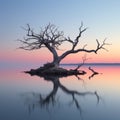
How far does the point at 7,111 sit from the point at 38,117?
4.92 ft

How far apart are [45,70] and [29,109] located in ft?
82.9

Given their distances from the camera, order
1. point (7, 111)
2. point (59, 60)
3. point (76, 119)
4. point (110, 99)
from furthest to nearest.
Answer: point (59, 60), point (110, 99), point (7, 111), point (76, 119)

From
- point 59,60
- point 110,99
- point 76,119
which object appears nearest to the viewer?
point 76,119

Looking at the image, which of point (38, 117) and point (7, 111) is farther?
point (7, 111)

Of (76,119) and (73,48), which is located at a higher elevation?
(73,48)

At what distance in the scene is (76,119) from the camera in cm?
967

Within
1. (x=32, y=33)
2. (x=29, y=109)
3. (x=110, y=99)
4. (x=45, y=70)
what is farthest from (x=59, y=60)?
(x=29, y=109)

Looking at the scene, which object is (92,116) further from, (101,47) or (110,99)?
(101,47)

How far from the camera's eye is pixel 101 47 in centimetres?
3731

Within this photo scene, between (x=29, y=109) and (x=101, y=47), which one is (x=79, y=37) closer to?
(x=101, y=47)

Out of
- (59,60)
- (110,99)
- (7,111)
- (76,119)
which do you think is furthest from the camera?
(59,60)

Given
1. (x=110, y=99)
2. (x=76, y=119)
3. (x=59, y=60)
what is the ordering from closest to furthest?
(x=76, y=119), (x=110, y=99), (x=59, y=60)

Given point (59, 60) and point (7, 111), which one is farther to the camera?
point (59, 60)

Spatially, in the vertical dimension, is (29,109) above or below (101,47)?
below
